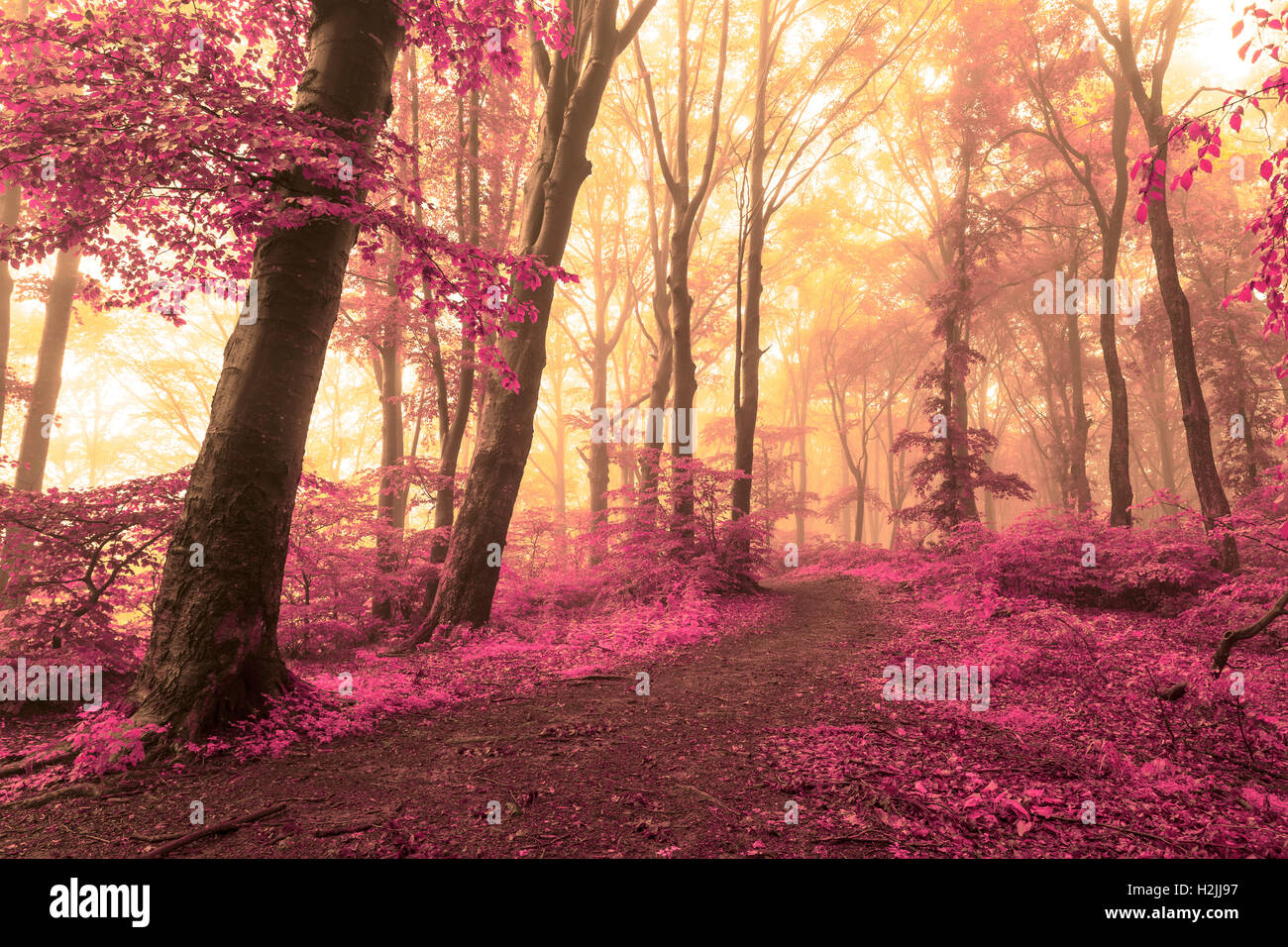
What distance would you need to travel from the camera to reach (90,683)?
16.5 feet

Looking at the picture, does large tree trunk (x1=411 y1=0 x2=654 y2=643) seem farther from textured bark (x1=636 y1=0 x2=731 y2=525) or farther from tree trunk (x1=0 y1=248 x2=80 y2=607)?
tree trunk (x1=0 y1=248 x2=80 y2=607)

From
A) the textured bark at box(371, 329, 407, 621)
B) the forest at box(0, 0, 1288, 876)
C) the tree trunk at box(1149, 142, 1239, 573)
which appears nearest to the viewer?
the forest at box(0, 0, 1288, 876)

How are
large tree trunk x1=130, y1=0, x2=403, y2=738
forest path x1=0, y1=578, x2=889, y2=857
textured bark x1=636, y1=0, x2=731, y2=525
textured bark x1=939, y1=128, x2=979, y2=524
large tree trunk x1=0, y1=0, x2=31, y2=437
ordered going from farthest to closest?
textured bark x1=939, y1=128, x2=979, y2=524
textured bark x1=636, y1=0, x2=731, y2=525
large tree trunk x1=0, y1=0, x2=31, y2=437
large tree trunk x1=130, y1=0, x2=403, y2=738
forest path x1=0, y1=578, x2=889, y2=857

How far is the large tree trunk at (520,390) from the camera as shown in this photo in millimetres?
8016

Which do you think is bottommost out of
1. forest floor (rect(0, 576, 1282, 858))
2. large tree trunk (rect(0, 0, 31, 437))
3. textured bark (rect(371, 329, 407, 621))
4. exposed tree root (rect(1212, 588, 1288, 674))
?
forest floor (rect(0, 576, 1282, 858))

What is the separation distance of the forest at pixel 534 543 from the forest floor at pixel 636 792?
3cm

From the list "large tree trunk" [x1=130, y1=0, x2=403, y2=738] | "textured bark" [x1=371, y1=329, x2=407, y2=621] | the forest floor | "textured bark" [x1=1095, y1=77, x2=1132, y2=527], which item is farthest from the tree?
"textured bark" [x1=371, y1=329, x2=407, y2=621]

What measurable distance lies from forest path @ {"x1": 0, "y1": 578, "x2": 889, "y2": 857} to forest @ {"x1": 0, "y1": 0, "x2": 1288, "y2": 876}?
0.03 meters

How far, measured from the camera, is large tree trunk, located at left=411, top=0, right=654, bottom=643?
8.02m

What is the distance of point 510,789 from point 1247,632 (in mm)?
4915

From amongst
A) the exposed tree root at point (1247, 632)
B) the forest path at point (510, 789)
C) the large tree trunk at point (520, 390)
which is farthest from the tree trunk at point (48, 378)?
the exposed tree root at point (1247, 632)

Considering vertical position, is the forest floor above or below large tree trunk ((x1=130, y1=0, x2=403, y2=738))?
below

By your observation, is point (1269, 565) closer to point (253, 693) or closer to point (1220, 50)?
point (253, 693)
